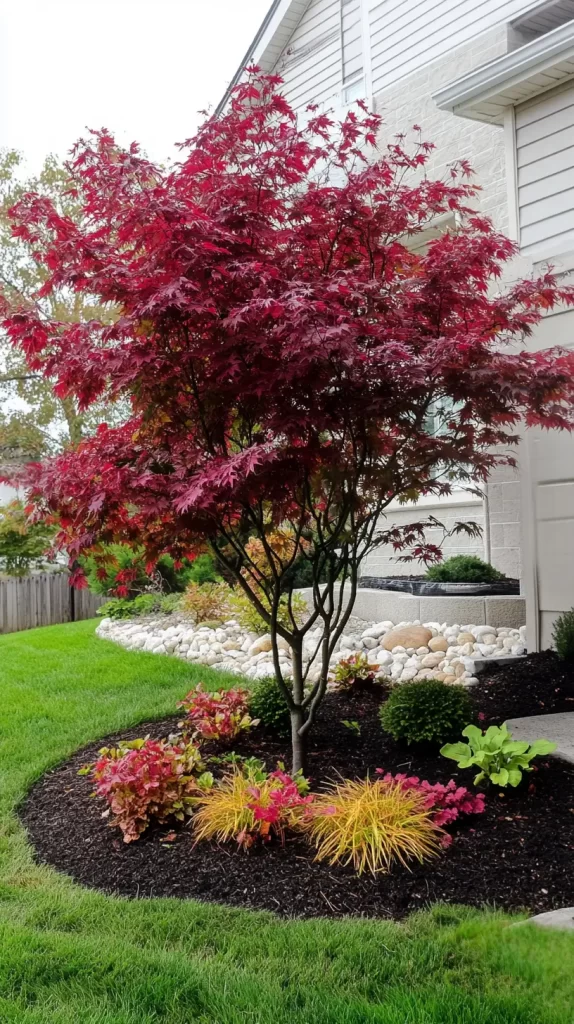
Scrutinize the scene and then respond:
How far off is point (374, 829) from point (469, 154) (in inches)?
308

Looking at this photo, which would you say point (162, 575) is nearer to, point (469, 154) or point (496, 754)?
point (469, 154)

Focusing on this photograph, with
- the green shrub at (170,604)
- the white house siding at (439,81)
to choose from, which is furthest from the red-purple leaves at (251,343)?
the green shrub at (170,604)

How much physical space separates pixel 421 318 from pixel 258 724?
2600mm

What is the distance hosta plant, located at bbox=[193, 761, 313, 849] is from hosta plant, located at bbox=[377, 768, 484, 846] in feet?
1.49

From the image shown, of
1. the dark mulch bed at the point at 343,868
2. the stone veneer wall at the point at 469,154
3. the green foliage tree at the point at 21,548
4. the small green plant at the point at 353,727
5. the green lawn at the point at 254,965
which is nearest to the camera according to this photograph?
the green lawn at the point at 254,965

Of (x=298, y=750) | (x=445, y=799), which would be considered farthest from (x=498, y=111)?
(x=445, y=799)

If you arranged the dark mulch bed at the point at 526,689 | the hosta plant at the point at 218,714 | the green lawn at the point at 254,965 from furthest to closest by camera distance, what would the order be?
1. the dark mulch bed at the point at 526,689
2. the hosta plant at the point at 218,714
3. the green lawn at the point at 254,965

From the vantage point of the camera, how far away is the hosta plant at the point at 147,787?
3.78 metres

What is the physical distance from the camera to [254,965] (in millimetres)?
2637

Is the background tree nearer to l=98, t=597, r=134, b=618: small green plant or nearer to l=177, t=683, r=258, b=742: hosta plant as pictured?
l=98, t=597, r=134, b=618: small green plant

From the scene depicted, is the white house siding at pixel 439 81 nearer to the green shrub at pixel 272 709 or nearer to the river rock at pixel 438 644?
the river rock at pixel 438 644

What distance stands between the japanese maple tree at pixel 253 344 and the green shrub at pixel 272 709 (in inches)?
27.2

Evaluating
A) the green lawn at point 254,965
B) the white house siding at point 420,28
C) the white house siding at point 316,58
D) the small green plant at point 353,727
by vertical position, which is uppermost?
the white house siding at point 316,58

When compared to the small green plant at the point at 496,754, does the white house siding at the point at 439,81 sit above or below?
above
